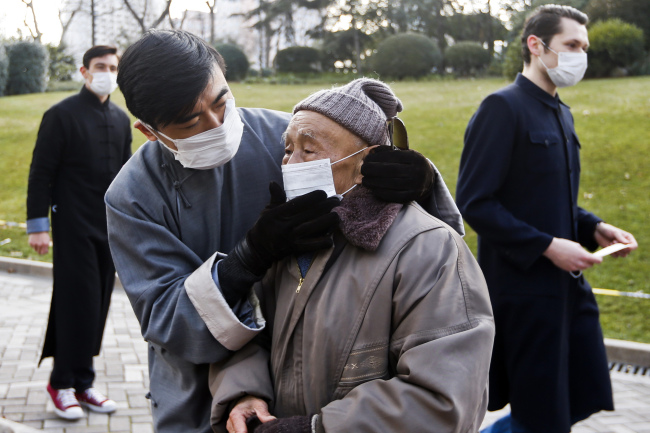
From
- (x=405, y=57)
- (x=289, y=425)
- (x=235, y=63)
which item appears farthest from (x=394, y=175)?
(x=235, y=63)

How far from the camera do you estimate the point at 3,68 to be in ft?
92.5

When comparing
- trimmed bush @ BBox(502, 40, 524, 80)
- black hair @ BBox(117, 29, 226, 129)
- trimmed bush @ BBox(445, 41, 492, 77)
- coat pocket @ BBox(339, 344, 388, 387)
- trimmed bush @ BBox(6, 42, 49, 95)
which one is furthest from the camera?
trimmed bush @ BBox(6, 42, 49, 95)

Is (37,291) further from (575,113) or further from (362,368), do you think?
(575,113)

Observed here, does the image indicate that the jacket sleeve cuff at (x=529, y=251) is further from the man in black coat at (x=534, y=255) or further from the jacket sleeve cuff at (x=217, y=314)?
the jacket sleeve cuff at (x=217, y=314)

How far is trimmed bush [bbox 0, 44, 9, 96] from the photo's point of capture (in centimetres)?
2805

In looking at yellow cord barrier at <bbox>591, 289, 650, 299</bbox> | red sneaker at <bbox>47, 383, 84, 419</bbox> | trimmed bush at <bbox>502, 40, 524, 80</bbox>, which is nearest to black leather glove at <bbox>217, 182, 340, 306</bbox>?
red sneaker at <bbox>47, 383, 84, 419</bbox>

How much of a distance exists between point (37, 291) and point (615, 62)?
17373 mm

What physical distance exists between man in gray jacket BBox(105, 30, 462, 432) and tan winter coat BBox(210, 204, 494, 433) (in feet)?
0.34

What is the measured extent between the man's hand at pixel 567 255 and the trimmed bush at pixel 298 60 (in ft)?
89.4

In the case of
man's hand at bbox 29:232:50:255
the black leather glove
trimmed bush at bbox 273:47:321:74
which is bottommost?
trimmed bush at bbox 273:47:321:74

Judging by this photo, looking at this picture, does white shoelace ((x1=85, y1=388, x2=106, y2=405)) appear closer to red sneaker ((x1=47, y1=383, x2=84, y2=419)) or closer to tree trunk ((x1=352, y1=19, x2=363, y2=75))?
red sneaker ((x1=47, y1=383, x2=84, y2=419))

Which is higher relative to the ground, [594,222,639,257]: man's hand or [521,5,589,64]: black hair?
[521,5,589,64]: black hair

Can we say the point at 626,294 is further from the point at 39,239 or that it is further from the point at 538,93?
the point at 39,239

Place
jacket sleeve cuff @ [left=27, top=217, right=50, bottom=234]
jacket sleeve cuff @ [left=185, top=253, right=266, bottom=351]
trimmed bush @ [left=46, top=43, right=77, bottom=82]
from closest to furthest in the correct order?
jacket sleeve cuff @ [left=185, top=253, right=266, bottom=351] → jacket sleeve cuff @ [left=27, top=217, right=50, bottom=234] → trimmed bush @ [left=46, top=43, right=77, bottom=82]
